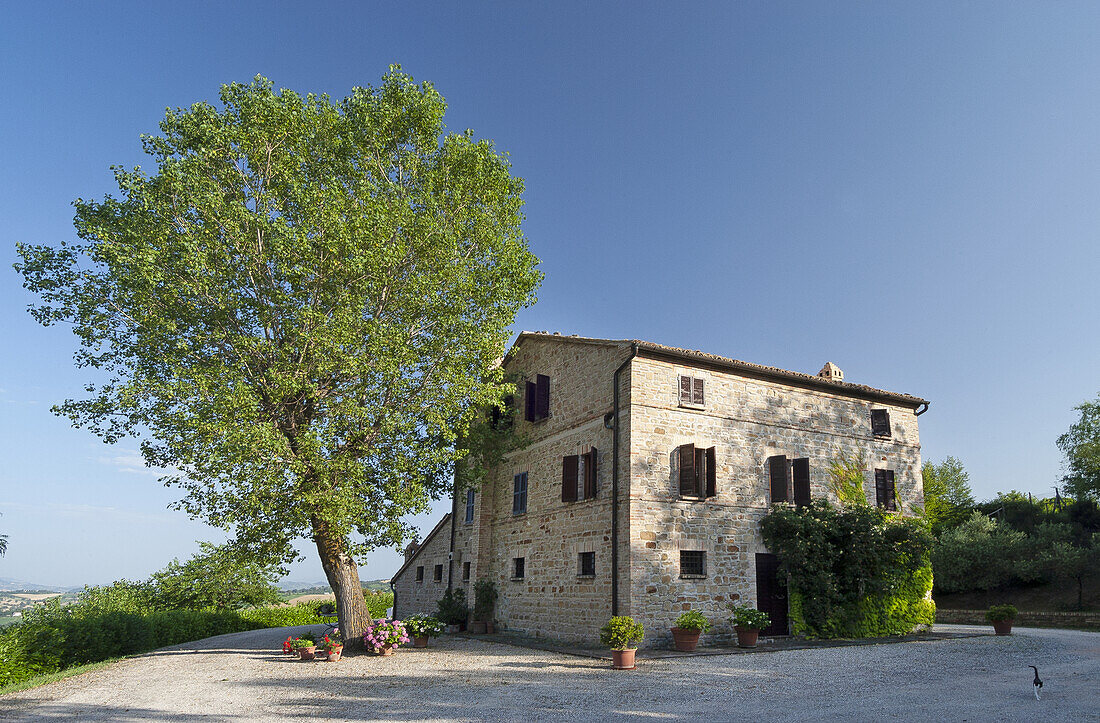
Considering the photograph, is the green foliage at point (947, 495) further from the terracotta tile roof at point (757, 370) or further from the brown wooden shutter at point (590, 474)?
the brown wooden shutter at point (590, 474)

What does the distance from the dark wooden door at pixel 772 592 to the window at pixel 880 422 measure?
19.0 ft

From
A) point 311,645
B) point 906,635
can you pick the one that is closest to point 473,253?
point 311,645

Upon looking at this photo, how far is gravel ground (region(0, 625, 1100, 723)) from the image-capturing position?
8.41 m

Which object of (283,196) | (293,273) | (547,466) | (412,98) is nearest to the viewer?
(293,273)

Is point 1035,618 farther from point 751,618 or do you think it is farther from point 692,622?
point 692,622

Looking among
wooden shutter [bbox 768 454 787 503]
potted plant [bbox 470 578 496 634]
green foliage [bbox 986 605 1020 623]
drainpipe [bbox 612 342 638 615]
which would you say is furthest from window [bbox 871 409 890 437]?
potted plant [bbox 470 578 496 634]

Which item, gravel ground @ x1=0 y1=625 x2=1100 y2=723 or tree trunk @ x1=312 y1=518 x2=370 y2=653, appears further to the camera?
tree trunk @ x1=312 y1=518 x2=370 y2=653

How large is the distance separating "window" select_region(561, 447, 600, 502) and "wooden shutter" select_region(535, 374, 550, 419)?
1989mm

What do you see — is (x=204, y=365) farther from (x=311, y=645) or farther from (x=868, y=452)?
(x=868, y=452)

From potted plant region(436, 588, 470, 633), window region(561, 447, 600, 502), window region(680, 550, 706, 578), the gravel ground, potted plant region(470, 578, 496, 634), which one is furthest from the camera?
potted plant region(436, 588, 470, 633)

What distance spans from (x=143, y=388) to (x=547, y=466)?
1030 cm

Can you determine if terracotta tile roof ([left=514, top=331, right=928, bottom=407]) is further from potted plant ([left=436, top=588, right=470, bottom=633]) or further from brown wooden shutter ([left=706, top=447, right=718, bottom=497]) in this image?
potted plant ([left=436, top=588, right=470, bottom=633])

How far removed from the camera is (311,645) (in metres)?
14.5

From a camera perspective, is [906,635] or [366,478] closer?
[366,478]
